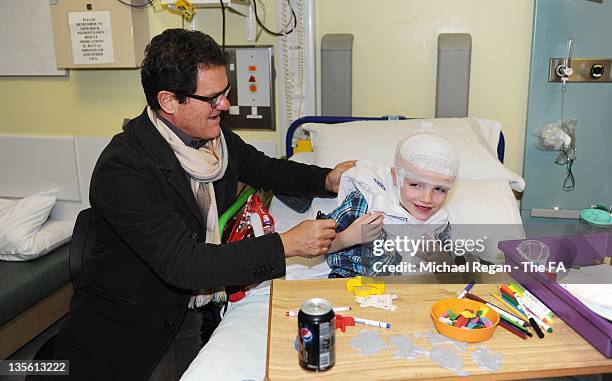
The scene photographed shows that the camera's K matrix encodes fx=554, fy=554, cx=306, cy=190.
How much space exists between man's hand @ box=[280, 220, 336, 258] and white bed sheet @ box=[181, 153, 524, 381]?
256mm

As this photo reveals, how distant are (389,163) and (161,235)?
108cm

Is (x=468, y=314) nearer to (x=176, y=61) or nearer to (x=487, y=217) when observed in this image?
(x=487, y=217)

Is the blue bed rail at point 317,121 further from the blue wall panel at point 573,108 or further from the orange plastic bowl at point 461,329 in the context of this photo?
the orange plastic bowl at point 461,329

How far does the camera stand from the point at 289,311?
1.40 meters

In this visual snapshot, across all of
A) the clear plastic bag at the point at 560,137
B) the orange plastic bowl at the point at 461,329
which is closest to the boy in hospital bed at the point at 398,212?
the orange plastic bowl at the point at 461,329

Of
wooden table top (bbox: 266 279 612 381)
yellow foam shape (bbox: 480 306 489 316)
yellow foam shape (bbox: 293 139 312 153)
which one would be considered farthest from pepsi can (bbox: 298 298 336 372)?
yellow foam shape (bbox: 293 139 312 153)

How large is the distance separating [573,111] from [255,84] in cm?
157

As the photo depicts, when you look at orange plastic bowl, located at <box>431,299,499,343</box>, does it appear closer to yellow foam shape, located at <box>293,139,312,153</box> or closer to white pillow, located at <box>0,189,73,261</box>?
yellow foam shape, located at <box>293,139,312,153</box>

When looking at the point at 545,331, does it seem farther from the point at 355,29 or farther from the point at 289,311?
the point at 355,29

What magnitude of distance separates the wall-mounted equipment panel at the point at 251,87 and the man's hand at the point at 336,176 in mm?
905

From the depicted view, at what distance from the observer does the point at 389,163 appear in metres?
2.30

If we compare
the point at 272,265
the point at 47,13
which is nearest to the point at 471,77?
the point at 272,265

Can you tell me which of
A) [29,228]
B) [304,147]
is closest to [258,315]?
[304,147]

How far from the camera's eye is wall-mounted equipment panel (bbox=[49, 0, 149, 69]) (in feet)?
9.32
